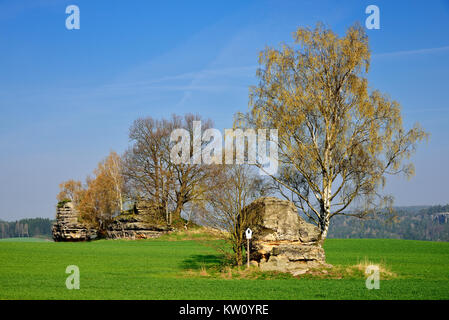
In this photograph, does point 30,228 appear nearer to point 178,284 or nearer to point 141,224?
point 141,224

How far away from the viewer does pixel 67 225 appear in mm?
49969

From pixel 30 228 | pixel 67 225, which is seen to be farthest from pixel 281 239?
pixel 30 228

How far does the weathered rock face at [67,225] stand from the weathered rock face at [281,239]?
34.7m

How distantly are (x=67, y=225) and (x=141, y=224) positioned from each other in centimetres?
874

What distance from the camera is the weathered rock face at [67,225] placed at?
1972 inches

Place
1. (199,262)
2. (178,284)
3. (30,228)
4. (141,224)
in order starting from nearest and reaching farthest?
(178,284), (199,262), (141,224), (30,228)

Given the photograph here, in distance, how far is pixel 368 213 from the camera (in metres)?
28.6

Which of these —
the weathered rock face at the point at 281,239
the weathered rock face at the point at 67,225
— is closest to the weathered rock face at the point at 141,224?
the weathered rock face at the point at 67,225

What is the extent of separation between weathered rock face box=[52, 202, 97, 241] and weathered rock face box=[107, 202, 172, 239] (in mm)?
3988

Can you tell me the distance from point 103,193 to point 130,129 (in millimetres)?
9515

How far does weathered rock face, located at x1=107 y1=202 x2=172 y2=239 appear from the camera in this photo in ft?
158

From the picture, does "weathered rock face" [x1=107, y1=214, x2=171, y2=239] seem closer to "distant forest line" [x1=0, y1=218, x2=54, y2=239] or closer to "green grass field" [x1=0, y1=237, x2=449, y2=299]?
"green grass field" [x1=0, y1=237, x2=449, y2=299]
